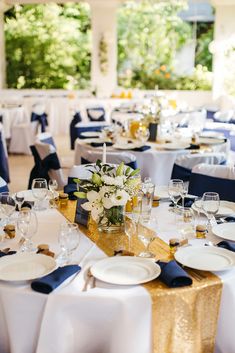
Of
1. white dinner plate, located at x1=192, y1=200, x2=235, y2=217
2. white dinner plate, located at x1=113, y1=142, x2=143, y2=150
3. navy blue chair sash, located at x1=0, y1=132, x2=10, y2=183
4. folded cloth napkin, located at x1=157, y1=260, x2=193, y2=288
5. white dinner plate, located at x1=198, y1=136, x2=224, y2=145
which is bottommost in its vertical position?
navy blue chair sash, located at x1=0, y1=132, x2=10, y2=183

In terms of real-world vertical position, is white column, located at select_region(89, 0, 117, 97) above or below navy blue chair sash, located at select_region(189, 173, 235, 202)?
above

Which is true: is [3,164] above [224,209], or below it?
below

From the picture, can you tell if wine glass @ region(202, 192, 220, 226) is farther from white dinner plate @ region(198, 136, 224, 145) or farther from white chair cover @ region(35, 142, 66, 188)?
white dinner plate @ region(198, 136, 224, 145)

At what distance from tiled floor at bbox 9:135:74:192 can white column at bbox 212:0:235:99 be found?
4.24m

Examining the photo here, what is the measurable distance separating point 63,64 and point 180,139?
29.9 ft

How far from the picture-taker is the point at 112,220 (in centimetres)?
256

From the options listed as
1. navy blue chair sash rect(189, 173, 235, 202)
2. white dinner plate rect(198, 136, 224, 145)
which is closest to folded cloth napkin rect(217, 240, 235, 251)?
navy blue chair sash rect(189, 173, 235, 202)

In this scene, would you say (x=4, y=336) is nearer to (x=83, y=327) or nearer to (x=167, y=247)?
(x=83, y=327)

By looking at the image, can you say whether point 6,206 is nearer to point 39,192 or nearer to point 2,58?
point 39,192

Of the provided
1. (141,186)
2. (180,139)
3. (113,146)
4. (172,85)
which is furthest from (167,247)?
(172,85)

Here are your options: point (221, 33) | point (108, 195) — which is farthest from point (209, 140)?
point (221, 33)

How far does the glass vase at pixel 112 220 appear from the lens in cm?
253

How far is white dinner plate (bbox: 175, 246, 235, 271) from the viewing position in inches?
83.7

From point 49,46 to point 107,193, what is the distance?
41.2 ft
